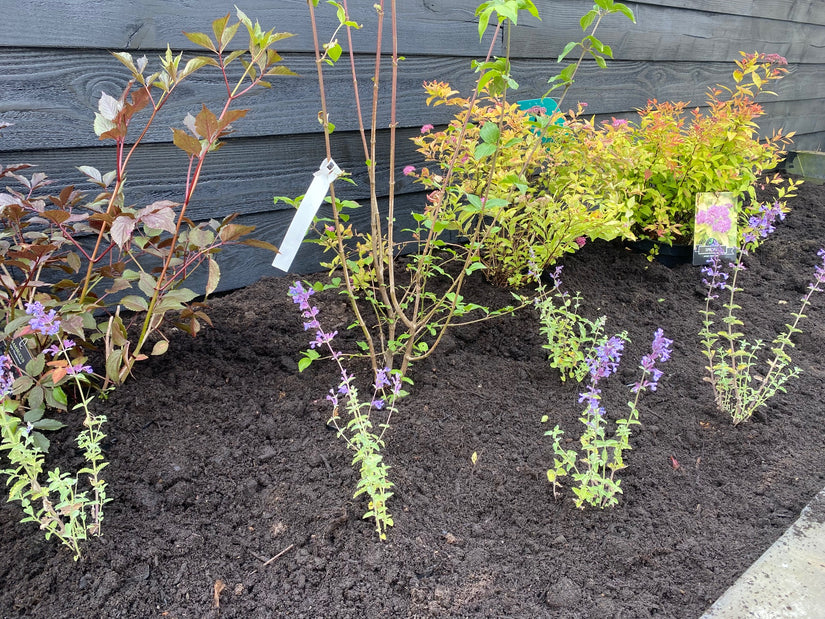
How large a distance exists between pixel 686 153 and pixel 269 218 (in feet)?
6.93

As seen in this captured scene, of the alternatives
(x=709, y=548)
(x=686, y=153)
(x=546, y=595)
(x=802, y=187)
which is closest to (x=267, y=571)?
(x=546, y=595)

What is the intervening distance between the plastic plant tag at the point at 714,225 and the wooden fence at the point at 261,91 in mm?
1044

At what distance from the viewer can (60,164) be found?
6.46 feet

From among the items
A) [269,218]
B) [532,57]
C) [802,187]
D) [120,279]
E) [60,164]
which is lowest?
[802,187]

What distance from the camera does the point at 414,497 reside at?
5.17ft

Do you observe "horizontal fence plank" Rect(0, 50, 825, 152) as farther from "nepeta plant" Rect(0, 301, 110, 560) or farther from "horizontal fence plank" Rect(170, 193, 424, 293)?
"nepeta plant" Rect(0, 301, 110, 560)

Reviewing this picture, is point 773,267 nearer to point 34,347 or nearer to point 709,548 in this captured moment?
point 709,548

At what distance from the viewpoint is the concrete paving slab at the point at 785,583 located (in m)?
1.29

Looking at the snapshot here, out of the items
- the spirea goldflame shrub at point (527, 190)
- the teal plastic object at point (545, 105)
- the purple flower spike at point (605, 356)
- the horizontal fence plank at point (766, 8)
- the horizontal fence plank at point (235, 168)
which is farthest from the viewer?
the horizontal fence plank at point (766, 8)

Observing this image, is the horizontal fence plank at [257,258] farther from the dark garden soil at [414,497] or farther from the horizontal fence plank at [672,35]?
the horizontal fence plank at [672,35]

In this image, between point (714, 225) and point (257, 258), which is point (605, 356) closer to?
point (257, 258)

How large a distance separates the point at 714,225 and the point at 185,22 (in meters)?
2.60

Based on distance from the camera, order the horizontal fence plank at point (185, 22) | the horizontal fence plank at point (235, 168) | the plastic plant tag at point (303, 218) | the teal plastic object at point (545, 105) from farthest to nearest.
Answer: the teal plastic object at point (545, 105), the horizontal fence plank at point (235, 168), the horizontal fence plank at point (185, 22), the plastic plant tag at point (303, 218)

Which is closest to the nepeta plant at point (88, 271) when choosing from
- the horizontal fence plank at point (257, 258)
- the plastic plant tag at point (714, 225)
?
the horizontal fence plank at point (257, 258)
